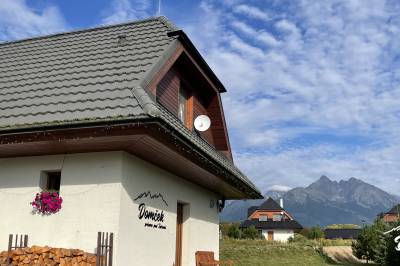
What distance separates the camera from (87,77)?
9.16 m

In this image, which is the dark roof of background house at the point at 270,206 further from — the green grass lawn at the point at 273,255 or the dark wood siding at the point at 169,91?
the dark wood siding at the point at 169,91

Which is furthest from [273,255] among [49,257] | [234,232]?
[49,257]

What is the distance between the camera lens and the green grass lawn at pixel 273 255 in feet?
94.9

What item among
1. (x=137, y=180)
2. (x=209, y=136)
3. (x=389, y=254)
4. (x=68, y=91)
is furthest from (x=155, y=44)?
(x=389, y=254)

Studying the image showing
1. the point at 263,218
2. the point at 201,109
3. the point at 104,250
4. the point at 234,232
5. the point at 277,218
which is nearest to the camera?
the point at 104,250

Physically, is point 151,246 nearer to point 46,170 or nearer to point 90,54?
point 46,170

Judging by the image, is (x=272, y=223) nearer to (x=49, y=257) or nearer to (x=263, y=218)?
(x=263, y=218)

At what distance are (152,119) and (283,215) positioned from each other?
7777 centimetres

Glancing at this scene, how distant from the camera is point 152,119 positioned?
6996mm

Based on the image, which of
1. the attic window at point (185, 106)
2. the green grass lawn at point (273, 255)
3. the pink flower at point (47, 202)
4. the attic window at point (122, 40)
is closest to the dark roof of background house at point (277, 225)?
the green grass lawn at point (273, 255)

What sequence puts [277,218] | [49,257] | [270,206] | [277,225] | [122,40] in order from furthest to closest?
[270,206] → [277,218] → [277,225] → [122,40] → [49,257]

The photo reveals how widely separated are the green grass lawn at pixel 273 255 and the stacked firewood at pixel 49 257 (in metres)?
20.1

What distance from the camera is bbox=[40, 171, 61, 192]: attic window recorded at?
28.6 feet

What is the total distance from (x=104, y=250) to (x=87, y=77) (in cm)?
349
